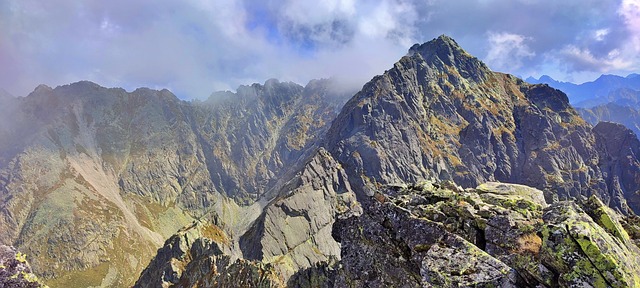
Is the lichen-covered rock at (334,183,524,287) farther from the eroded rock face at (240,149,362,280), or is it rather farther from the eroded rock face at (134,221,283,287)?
the eroded rock face at (240,149,362,280)

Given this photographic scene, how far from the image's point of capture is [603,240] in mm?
13391

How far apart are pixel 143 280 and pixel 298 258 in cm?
7963

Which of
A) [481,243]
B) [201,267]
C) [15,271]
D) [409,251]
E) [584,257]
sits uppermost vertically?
[481,243]

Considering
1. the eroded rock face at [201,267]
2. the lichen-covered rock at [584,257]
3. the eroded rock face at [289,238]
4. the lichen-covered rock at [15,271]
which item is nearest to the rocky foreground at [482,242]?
the lichen-covered rock at [584,257]

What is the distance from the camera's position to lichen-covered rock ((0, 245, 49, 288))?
1080 cm

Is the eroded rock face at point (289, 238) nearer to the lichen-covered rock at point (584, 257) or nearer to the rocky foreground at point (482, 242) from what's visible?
the rocky foreground at point (482, 242)

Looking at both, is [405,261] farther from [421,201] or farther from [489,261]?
[489,261]

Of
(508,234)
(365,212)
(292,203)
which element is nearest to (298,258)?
(292,203)

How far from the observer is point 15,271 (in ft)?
36.3

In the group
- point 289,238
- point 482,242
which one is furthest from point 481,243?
point 289,238

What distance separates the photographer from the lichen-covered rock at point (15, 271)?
425 inches

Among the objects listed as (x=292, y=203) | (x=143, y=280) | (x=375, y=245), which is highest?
(x=292, y=203)

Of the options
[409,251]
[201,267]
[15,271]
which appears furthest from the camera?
[201,267]

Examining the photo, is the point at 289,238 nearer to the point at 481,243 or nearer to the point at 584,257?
the point at 481,243
